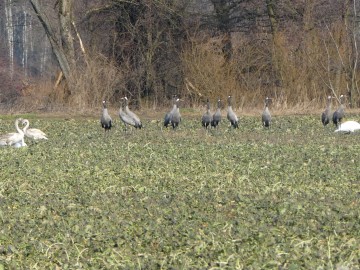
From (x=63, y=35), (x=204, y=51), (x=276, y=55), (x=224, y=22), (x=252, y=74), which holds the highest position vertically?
(x=224, y=22)

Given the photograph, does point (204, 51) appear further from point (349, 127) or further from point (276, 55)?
point (349, 127)

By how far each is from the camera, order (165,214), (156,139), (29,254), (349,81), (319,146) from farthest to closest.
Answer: (349,81), (156,139), (319,146), (165,214), (29,254)

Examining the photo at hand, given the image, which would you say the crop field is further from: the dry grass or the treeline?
the treeline

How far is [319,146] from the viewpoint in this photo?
57.2 ft

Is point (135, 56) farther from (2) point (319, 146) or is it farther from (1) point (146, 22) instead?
(2) point (319, 146)

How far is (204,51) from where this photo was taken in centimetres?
3350

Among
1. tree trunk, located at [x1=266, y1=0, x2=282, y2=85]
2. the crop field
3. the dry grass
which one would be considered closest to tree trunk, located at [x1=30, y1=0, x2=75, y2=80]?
the dry grass

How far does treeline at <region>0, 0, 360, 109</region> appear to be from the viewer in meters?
32.9

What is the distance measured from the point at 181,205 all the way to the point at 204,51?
916 inches

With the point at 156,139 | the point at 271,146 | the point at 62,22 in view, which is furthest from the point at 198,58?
the point at 271,146

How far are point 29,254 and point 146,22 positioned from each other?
26.5 metres

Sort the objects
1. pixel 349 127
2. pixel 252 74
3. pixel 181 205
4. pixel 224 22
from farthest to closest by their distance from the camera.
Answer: pixel 224 22 → pixel 252 74 → pixel 349 127 → pixel 181 205

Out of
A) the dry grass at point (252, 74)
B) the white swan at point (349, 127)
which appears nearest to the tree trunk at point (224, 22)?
the dry grass at point (252, 74)

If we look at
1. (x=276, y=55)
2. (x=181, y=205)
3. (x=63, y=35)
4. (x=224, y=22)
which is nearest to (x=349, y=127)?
(x=181, y=205)
